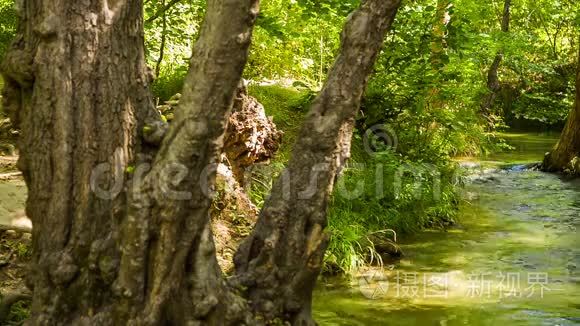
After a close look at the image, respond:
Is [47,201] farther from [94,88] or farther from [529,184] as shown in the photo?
[529,184]

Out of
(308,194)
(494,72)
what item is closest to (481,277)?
(308,194)

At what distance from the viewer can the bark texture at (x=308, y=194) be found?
422 centimetres

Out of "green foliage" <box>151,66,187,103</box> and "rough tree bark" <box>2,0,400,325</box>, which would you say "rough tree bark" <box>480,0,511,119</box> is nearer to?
"green foliage" <box>151,66,187,103</box>

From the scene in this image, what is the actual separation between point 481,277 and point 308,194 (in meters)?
3.51

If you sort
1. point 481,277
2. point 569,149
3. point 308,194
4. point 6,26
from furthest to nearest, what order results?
point 569,149 < point 6,26 < point 481,277 < point 308,194

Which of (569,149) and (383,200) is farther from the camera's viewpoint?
(569,149)

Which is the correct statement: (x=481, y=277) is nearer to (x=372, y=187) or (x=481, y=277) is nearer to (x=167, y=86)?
(x=372, y=187)

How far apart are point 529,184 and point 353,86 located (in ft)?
30.8

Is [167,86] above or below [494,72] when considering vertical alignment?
below

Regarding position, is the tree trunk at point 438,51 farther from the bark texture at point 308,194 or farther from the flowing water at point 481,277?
the bark texture at point 308,194

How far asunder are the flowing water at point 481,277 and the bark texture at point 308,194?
5.86 ft

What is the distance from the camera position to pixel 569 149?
1384 centimetres

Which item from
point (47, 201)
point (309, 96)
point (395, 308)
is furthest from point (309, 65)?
point (47, 201)

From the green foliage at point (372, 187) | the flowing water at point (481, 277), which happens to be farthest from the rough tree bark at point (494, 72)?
the green foliage at point (372, 187)
